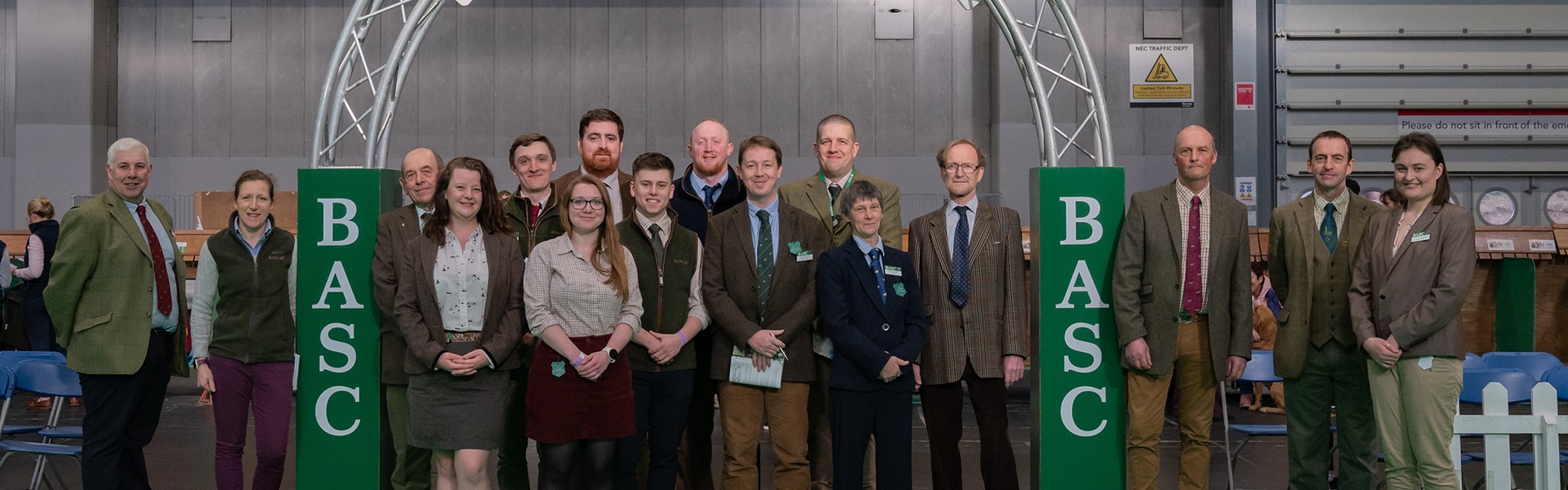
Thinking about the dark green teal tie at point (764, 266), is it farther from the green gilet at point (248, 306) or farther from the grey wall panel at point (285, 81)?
the grey wall panel at point (285, 81)

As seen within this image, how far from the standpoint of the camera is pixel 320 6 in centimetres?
1252

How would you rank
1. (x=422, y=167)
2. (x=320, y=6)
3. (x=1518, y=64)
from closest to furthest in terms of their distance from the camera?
(x=422, y=167) → (x=1518, y=64) → (x=320, y=6)

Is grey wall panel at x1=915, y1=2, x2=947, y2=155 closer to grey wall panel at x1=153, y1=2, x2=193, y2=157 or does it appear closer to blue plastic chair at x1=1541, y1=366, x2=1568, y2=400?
blue plastic chair at x1=1541, y1=366, x2=1568, y2=400

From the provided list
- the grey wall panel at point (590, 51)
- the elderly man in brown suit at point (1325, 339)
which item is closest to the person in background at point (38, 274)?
the grey wall panel at point (590, 51)

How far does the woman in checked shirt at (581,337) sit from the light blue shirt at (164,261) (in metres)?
1.61

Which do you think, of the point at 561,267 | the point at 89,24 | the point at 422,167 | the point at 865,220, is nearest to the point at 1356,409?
the point at 865,220

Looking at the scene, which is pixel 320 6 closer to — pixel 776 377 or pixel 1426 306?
pixel 776 377

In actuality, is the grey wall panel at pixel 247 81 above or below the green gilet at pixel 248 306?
above

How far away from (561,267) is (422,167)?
820 mm

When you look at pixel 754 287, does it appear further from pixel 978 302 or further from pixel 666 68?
pixel 666 68

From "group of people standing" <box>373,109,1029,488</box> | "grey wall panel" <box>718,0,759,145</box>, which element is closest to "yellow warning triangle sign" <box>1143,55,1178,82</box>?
"grey wall panel" <box>718,0,759,145</box>

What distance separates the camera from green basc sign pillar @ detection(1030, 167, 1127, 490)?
14.7ft

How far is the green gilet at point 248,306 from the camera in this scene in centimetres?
435

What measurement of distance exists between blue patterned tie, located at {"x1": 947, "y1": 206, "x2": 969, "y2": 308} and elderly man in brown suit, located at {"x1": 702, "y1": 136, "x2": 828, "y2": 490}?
0.52 meters
